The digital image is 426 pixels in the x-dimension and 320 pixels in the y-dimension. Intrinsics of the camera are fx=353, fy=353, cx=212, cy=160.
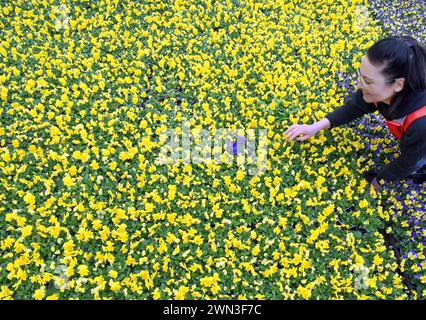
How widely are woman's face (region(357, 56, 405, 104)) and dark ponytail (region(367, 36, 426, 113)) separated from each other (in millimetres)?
32

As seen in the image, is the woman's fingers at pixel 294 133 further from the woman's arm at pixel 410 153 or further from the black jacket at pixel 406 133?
the woman's arm at pixel 410 153

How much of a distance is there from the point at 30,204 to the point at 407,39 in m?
3.03

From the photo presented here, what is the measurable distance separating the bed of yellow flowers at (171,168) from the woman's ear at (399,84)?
907mm

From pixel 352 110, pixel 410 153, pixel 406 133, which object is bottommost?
pixel 410 153

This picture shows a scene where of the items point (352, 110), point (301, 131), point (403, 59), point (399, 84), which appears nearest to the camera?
point (403, 59)

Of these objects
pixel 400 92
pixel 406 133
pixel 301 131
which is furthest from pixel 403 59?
pixel 301 131

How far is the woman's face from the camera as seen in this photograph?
249 centimetres

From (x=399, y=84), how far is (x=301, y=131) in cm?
95

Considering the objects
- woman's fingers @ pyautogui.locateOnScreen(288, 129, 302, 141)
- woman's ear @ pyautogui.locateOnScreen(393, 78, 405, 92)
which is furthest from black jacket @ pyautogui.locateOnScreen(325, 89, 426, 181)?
woman's fingers @ pyautogui.locateOnScreen(288, 129, 302, 141)

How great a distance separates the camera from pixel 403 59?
2373 millimetres

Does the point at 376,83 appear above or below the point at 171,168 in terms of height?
above

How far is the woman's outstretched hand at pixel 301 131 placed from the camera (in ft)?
10.6

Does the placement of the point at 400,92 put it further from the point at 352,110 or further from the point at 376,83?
the point at 352,110

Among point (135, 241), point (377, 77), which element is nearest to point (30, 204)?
point (135, 241)
